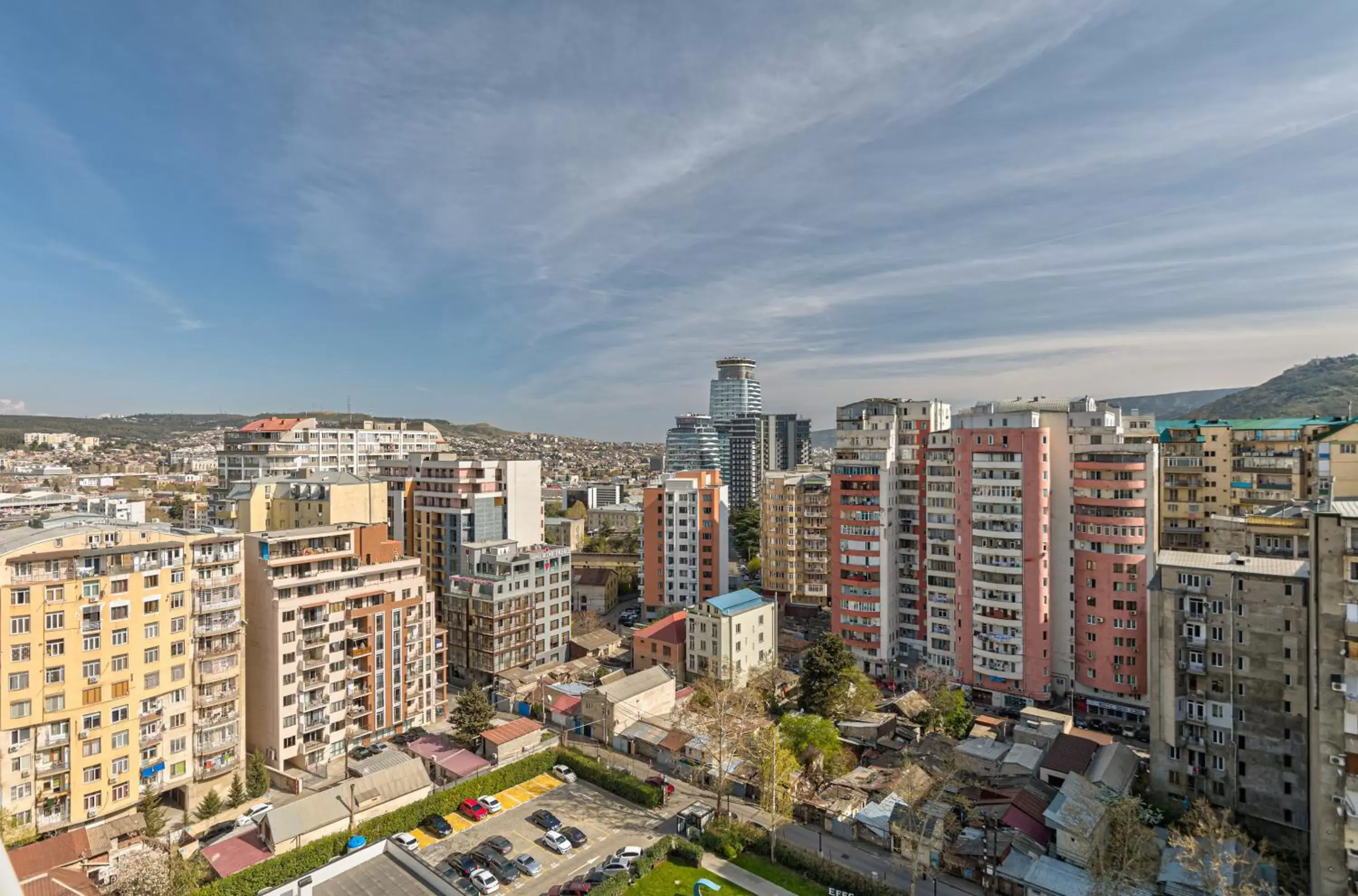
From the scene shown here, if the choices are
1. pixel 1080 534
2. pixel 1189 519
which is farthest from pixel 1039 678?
pixel 1189 519

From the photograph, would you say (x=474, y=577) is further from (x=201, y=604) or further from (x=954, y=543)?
(x=954, y=543)

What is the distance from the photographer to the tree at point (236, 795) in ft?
100.0

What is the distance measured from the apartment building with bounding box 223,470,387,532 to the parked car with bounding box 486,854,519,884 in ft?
80.6

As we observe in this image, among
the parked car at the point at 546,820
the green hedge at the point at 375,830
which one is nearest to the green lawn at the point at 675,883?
the parked car at the point at 546,820

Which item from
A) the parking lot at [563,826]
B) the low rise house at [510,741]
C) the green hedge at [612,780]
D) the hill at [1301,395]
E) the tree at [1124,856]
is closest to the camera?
the tree at [1124,856]

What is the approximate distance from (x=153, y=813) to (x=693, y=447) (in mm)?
117496

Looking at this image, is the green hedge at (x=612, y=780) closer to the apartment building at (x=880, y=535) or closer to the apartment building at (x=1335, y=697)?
the apartment building at (x=880, y=535)

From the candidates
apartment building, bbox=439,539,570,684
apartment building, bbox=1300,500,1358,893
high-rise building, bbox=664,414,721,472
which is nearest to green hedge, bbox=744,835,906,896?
apartment building, bbox=1300,500,1358,893

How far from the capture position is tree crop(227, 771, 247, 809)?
3047 cm

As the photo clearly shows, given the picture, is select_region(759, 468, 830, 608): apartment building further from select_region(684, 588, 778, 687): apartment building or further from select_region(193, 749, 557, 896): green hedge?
select_region(193, 749, 557, 896): green hedge

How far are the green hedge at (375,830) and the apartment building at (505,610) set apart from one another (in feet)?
31.4

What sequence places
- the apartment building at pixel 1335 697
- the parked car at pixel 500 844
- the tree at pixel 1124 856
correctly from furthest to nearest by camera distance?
the parked car at pixel 500 844 → the tree at pixel 1124 856 → the apartment building at pixel 1335 697

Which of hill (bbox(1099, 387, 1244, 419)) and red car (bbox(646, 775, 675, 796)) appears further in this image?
hill (bbox(1099, 387, 1244, 419))

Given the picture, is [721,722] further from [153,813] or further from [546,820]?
[153,813]
